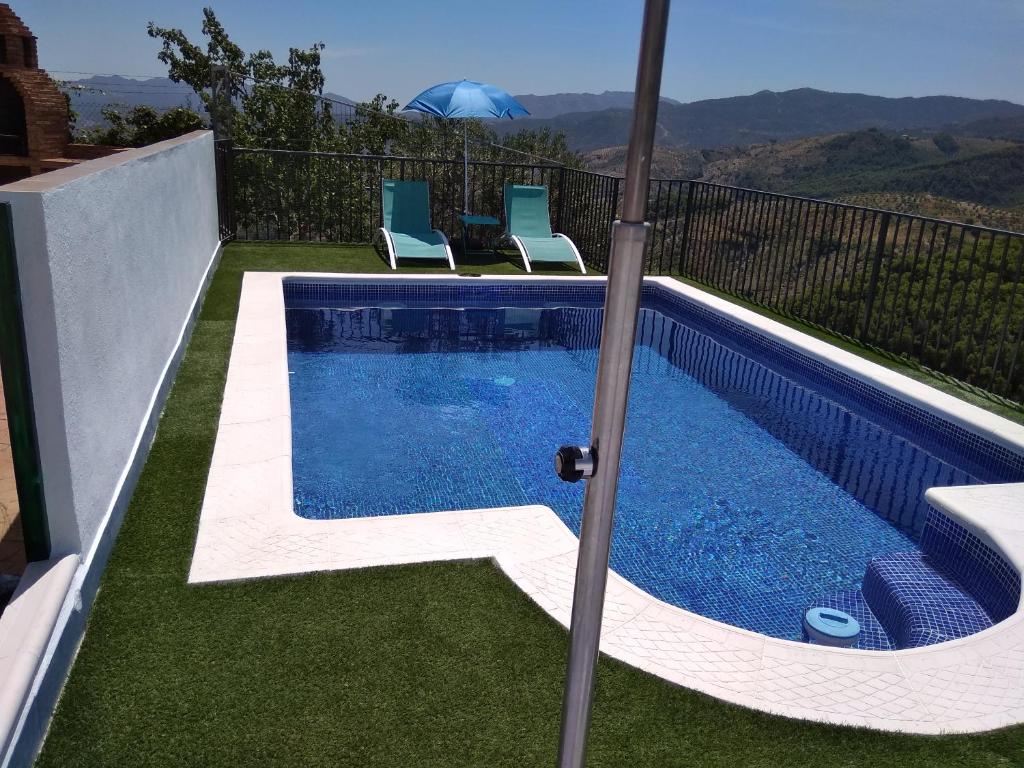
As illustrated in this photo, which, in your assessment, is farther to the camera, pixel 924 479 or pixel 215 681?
pixel 924 479

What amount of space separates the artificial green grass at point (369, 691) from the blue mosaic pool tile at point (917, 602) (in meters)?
0.93

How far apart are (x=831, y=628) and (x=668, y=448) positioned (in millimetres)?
2224

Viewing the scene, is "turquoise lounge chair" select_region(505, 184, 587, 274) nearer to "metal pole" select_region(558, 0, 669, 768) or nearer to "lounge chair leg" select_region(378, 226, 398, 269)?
"lounge chair leg" select_region(378, 226, 398, 269)

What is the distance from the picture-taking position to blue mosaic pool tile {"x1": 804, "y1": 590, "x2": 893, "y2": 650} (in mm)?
3305

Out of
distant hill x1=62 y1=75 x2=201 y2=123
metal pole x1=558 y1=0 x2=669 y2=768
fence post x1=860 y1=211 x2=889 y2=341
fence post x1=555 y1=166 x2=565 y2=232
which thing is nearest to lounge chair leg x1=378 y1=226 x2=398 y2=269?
fence post x1=555 y1=166 x2=565 y2=232

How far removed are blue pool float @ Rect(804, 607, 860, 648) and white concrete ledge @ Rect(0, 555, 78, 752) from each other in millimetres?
2785

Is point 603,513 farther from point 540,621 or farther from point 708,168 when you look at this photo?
point 708,168

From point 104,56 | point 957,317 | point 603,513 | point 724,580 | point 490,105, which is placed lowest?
point 724,580

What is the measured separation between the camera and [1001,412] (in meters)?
5.40

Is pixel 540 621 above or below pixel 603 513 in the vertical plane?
below

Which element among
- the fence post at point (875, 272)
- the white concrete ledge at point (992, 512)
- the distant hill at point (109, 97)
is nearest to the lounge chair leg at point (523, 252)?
the fence post at point (875, 272)

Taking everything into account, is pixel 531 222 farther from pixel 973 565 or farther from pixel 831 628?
pixel 831 628

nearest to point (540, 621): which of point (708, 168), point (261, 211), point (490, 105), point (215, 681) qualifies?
point (215, 681)

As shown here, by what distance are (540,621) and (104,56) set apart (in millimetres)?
65407
